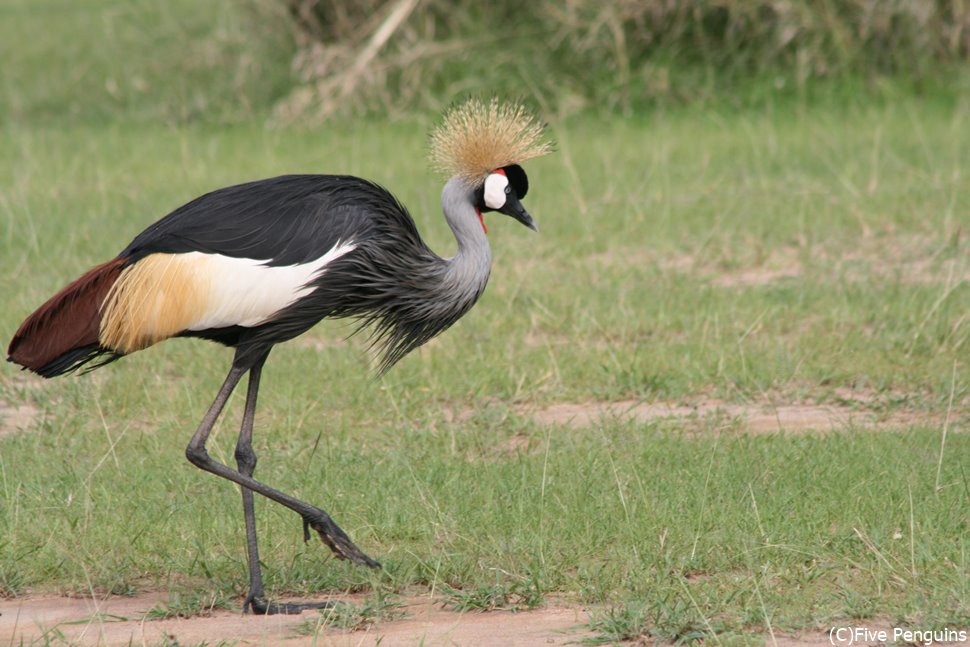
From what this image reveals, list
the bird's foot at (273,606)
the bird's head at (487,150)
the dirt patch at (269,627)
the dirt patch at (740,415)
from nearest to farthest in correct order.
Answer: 1. the dirt patch at (269,627)
2. the bird's foot at (273,606)
3. the bird's head at (487,150)
4. the dirt patch at (740,415)

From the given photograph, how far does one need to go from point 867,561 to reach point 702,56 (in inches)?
281

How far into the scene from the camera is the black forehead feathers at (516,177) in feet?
13.5

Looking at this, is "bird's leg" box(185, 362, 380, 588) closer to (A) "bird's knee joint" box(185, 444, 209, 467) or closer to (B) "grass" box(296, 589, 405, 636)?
(A) "bird's knee joint" box(185, 444, 209, 467)

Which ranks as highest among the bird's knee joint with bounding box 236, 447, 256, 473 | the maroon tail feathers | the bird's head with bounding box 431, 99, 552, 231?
the bird's head with bounding box 431, 99, 552, 231

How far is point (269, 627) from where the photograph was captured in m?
3.53

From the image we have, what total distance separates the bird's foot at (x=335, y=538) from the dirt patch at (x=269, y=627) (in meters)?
0.17

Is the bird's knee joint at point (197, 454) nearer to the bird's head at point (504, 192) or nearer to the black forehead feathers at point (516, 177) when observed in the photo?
the bird's head at point (504, 192)

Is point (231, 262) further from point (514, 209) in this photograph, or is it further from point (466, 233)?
point (514, 209)

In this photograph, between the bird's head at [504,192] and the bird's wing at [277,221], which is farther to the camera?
the bird's head at [504,192]

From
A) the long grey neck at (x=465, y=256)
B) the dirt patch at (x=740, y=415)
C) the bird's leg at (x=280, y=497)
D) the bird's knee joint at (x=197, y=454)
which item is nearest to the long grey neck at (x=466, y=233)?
the long grey neck at (x=465, y=256)

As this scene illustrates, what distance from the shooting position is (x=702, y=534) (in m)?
3.89

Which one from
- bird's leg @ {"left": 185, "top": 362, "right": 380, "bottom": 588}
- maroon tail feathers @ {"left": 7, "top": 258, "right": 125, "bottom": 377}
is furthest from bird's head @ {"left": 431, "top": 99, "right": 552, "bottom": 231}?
maroon tail feathers @ {"left": 7, "top": 258, "right": 125, "bottom": 377}

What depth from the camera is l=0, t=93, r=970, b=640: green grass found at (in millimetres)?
3770

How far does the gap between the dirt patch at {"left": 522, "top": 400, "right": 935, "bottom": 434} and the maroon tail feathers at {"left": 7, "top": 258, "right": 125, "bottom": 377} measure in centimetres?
187
